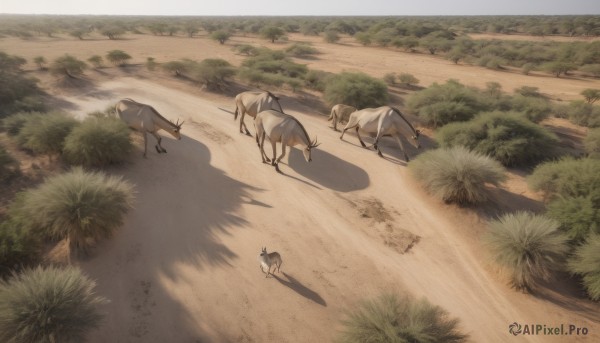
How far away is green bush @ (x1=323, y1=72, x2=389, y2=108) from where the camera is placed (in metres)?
17.6

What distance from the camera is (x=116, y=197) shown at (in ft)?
25.6

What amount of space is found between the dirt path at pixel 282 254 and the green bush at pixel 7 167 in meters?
2.85

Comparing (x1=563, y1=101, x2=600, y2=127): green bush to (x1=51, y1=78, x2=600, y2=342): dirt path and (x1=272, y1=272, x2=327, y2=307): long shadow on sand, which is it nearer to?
(x1=51, y1=78, x2=600, y2=342): dirt path

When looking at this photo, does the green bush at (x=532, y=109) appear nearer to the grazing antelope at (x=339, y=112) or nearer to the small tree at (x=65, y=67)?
the grazing antelope at (x=339, y=112)

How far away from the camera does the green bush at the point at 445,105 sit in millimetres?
15523

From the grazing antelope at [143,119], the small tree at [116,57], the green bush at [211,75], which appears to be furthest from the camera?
the small tree at [116,57]

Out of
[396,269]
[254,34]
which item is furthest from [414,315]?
[254,34]

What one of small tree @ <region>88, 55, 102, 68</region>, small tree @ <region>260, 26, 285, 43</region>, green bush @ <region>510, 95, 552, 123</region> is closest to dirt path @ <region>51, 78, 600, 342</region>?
green bush @ <region>510, 95, 552, 123</region>

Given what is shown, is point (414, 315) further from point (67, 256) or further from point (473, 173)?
point (67, 256)

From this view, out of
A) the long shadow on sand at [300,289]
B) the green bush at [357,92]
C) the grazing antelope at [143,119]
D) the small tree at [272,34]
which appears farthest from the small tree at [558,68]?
the small tree at [272,34]

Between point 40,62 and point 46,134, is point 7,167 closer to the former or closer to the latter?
point 46,134

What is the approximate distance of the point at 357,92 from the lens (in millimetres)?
17609

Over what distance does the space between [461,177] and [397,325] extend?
5.70m

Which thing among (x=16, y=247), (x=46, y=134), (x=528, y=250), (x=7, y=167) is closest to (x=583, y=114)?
(x=528, y=250)
